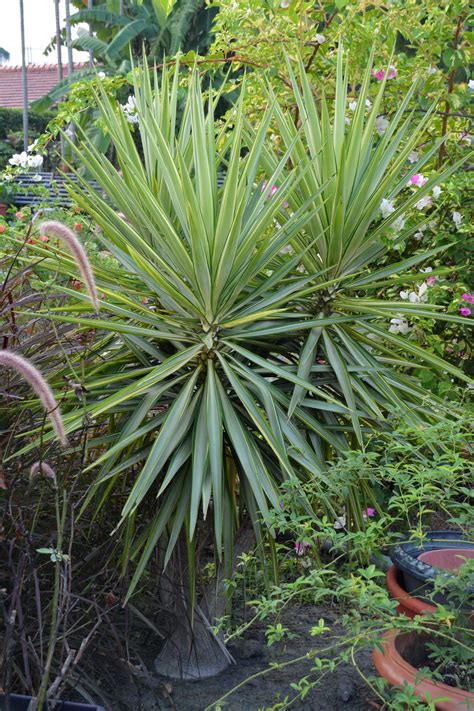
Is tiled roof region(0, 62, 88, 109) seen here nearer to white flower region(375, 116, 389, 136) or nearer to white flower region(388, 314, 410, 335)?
white flower region(375, 116, 389, 136)

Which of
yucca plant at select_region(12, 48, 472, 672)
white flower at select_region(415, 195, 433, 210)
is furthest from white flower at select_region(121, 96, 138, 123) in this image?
white flower at select_region(415, 195, 433, 210)

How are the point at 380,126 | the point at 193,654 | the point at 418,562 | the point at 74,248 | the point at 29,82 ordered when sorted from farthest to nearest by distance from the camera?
1. the point at 29,82
2. the point at 380,126
3. the point at 193,654
4. the point at 418,562
5. the point at 74,248

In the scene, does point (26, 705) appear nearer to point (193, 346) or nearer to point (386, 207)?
point (193, 346)

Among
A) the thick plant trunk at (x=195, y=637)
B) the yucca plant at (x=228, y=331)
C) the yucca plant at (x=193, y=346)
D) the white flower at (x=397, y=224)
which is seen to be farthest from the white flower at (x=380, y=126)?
the thick plant trunk at (x=195, y=637)

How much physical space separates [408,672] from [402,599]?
0.21 metres

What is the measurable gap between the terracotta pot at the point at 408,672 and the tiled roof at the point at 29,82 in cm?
2958

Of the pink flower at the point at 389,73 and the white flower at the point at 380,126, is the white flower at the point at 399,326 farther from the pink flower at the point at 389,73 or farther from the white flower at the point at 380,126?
the pink flower at the point at 389,73

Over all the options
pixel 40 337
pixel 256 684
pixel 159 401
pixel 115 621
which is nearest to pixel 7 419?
pixel 40 337

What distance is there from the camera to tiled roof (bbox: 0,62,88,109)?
29.6m

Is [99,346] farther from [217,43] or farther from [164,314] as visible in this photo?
[217,43]

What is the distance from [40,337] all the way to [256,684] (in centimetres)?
124

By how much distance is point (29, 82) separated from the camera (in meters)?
30.8

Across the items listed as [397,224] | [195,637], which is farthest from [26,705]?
[397,224]

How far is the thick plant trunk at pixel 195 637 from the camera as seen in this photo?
8.47ft
